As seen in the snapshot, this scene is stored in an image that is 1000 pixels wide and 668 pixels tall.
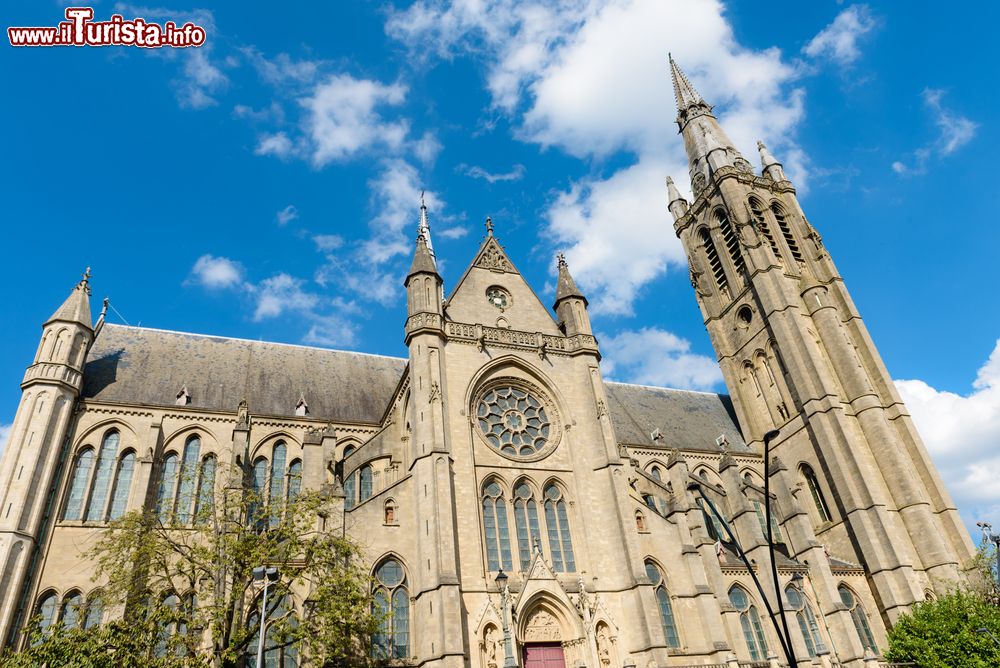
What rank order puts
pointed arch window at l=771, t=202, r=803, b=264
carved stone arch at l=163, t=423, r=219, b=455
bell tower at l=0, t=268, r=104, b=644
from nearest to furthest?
bell tower at l=0, t=268, r=104, b=644, carved stone arch at l=163, t=423, r=219, b=455, pointed arch window at l=771, t=202, r=803, b=264

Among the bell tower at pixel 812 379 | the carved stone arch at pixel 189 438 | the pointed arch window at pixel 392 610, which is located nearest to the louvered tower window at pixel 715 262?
the bell tower at pixel 812 379

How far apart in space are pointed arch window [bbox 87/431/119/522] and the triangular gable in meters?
14.6

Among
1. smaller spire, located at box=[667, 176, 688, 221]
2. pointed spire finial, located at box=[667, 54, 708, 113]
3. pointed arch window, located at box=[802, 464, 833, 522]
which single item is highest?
pointed spire finial, located at box=[667, 54, 708, 113]

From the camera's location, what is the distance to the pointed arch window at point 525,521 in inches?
935

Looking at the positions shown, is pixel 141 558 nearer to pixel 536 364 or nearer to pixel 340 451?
pixel 340 451

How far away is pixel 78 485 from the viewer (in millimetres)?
24625

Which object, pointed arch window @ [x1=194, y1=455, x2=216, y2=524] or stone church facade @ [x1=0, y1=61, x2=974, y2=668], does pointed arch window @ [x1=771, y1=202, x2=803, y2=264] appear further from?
pointed arch window @ [x1=194, y1=455, x2=216, y2=524]

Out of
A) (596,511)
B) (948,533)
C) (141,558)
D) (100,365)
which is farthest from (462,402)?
(948,533)

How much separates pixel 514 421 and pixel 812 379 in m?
18.0

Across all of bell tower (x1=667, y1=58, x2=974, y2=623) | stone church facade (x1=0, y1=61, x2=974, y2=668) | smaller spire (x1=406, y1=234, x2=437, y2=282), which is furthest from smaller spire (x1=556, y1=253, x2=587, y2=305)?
bell tower (x1=667, y1=58, x2=974, y2=623)

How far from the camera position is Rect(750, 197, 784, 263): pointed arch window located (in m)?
41.1

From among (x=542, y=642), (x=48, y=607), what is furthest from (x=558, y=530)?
(x=48, y=607)

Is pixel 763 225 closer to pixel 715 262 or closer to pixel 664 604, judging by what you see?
pixel 715 262

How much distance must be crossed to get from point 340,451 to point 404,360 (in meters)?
8.58
